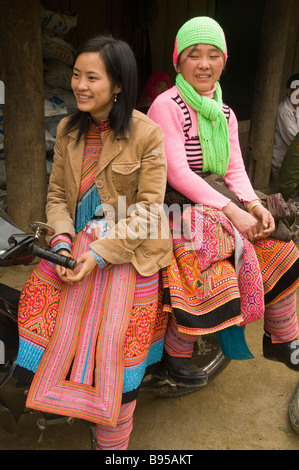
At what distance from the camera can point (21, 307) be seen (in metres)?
1.87

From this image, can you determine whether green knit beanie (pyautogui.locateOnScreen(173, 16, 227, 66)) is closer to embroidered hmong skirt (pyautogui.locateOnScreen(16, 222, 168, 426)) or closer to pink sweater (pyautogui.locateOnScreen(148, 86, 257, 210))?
pink sweater (pyautogui.locateOnScreen(148, 86, 257, 210))

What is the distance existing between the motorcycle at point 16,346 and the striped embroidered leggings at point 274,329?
15cm

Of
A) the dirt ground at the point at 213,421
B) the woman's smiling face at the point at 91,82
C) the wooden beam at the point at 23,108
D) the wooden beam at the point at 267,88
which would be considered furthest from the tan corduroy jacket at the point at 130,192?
the wooden beam at the point at 267,88

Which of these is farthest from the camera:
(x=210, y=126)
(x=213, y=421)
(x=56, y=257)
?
(x=213, y=421)

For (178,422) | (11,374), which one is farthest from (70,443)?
(11,374)

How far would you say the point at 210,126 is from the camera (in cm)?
213

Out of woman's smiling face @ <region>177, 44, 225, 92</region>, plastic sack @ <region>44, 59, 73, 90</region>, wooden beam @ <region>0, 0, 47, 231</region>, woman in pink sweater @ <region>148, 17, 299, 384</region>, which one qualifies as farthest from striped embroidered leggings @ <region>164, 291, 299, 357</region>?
plastic sack @ <region>44, 59, 73, 90</region>

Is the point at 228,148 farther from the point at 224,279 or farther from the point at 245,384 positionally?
the point at 245,384

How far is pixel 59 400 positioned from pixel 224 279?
2.60ft

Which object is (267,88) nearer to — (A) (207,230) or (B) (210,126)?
(B) (210,126)

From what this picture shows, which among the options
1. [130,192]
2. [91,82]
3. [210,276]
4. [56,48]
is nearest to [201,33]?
[91,82]

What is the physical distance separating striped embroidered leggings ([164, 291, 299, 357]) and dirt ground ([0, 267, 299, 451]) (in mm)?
482

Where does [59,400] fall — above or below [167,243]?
below

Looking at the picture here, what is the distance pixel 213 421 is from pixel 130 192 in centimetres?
138
